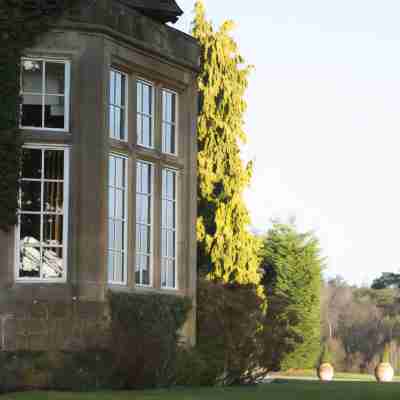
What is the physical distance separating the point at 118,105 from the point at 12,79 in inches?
75.6

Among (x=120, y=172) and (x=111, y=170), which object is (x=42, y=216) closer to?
(x=111, y=170)

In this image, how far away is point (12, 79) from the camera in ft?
50.0

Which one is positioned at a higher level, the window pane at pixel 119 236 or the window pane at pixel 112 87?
the window pane at pixel 112 87

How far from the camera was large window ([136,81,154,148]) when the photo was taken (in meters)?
17.0

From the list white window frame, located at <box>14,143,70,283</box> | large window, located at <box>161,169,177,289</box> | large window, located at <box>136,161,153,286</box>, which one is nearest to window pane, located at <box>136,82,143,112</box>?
large window, located at <box>136,161,153,286</box>

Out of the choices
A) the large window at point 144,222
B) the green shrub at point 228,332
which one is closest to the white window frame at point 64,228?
the large window at point 144,222

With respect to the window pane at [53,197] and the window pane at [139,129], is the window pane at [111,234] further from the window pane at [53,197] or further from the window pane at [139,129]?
the window pane at [139,129]

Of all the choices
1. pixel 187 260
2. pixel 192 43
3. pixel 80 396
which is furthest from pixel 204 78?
pixel 80 396

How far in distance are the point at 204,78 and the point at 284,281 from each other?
13317mm

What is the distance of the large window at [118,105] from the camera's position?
16.4m

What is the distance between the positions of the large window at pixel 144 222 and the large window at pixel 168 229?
369 millimetres

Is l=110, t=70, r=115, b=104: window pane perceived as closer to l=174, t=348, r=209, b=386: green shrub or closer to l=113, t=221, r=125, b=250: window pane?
l=113, t=221, r=125, b=250: window pane

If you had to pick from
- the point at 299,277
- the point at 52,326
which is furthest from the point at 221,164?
the point at 299,277

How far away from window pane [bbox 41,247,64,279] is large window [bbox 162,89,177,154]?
3098mm
